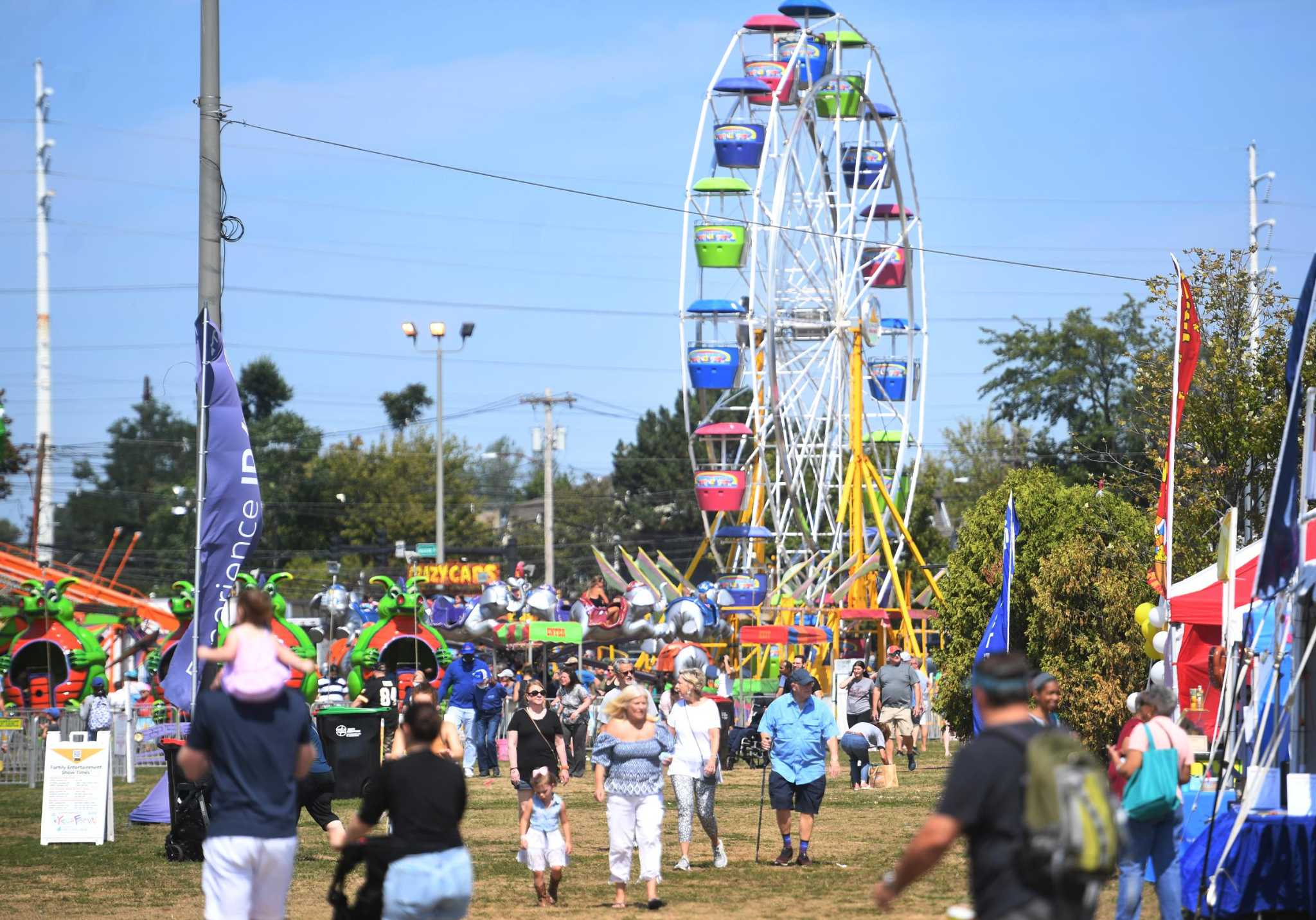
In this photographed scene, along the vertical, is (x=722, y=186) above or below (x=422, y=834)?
above

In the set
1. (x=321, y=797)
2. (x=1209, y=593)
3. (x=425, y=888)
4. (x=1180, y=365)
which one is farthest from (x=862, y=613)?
(x=425, y=888)

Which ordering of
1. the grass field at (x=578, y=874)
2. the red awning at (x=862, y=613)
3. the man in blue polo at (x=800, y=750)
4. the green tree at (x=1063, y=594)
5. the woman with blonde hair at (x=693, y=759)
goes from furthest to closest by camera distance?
the red awning at (x=862, y=613) → the green tree at (x=1063, y=594) → the man in blue polo at (x=800, y=750) → the woman with blonde hair at (x=693, y=759) → the grass field at (x=578, y=874)

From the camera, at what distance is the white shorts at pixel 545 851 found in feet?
38.7

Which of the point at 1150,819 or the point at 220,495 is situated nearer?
the point at 1150,819

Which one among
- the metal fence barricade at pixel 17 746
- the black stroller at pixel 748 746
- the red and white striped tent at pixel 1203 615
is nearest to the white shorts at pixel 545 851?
the red and white striped tent at pixel 1203 615

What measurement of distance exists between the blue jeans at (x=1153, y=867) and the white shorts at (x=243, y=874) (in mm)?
4320

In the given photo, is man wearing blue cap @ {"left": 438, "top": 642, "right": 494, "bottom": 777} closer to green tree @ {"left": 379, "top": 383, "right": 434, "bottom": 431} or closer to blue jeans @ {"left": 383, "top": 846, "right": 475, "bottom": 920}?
blue jeans @ {"left": 383, "top": 846, "right": 475, "bottom": 920}

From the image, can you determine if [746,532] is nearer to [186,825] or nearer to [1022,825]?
[186,825]

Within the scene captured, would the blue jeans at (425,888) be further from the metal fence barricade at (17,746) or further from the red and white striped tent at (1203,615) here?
the metal fence barricade at (17,746)

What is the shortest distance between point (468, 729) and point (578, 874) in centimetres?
1085

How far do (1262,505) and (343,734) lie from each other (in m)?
11.1

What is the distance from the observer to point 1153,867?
356 inches

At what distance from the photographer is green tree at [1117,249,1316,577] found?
2066 centimetres

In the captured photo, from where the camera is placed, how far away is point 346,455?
7862 cm
